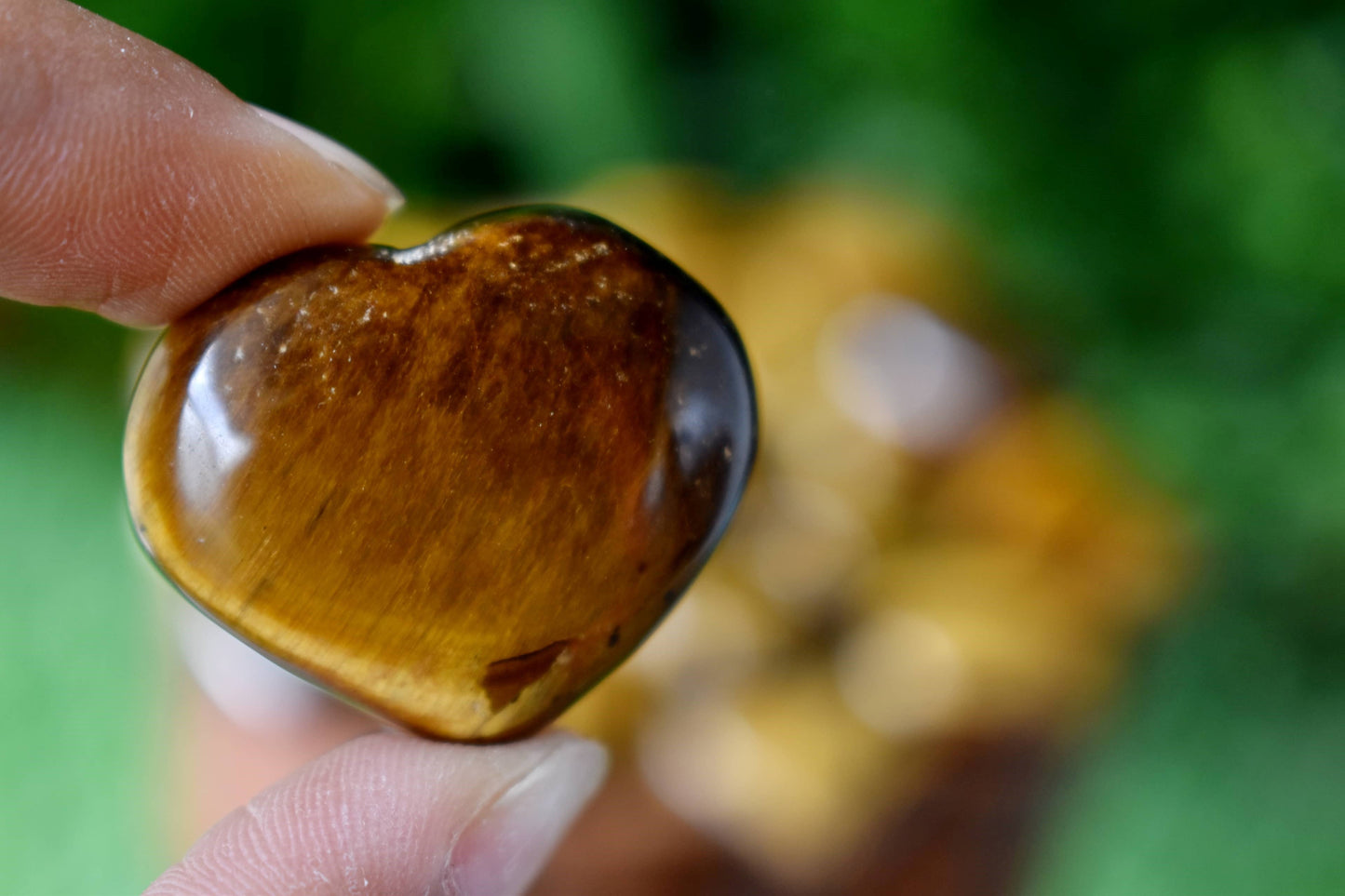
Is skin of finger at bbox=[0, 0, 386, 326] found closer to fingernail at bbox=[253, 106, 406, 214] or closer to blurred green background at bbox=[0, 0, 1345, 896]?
fingernail at bbox=[253, 106, 406, 214]

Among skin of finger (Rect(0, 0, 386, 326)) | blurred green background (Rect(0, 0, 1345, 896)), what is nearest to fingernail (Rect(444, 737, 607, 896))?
skin of finger (Rect(0, 0, 386, 326))

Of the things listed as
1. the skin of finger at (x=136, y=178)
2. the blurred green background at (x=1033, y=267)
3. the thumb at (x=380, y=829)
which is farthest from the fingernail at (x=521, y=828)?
the blurred green background at (x=1033, y=267)

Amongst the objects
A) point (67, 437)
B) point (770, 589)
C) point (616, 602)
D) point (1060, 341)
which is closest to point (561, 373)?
point (616, 602)

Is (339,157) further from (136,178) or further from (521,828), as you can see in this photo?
(521,828)

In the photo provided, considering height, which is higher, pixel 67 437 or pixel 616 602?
pixel 616 602

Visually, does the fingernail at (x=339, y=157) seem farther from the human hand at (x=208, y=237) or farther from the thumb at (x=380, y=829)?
the thumb at (x=380, y=829)

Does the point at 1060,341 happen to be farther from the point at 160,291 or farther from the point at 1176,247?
the point at 160,291
